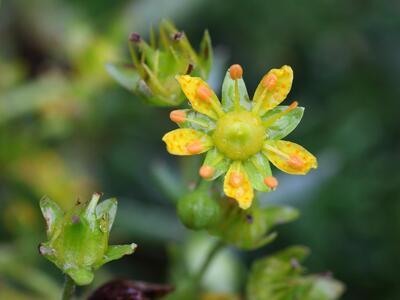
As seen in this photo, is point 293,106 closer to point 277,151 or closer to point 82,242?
point 277,151

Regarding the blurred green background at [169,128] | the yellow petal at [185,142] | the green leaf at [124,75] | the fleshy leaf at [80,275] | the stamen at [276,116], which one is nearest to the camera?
the fleshy leaf at [80,275]

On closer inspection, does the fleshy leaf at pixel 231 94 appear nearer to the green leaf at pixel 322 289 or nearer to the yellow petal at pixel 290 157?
the yellow petal at pixel 290 157

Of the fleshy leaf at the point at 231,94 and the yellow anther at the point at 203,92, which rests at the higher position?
the fleshy leaf at the point at 231,94

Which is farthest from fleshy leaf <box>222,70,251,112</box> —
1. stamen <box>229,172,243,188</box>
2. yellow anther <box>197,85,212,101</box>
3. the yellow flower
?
stamen <box>229,172,243,188</box>

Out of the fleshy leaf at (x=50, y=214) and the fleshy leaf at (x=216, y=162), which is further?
the fleshy leaf at (x=216, y=162)

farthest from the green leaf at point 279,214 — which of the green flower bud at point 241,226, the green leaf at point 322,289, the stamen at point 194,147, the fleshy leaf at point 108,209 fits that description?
the fleshy leaf at point 108,209

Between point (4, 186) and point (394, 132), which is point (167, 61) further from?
point (394, 132)

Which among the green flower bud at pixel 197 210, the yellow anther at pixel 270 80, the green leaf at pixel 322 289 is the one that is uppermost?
the yellow anther at pixel 270 80

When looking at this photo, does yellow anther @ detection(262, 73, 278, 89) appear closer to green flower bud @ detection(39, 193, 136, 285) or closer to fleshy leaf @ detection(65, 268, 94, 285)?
green flower bud @ detection(39, 193, 136, 285)
